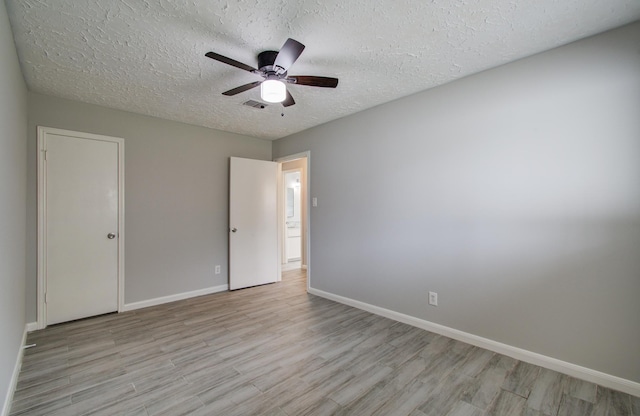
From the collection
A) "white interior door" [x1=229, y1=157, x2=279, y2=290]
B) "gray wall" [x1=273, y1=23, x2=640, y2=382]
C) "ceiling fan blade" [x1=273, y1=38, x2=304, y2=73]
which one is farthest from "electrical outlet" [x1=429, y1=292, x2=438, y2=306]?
"white interior door" [x1=229, y1=157, x2=279, y2=290]

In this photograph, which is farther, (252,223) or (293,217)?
(293,217)

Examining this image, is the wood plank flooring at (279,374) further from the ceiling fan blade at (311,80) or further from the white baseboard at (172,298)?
the ceiling fan blade at (311,80)

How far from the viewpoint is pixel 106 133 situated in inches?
135

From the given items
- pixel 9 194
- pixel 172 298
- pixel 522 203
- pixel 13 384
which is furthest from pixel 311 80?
pixel 172 298

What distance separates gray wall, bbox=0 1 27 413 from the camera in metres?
1.69

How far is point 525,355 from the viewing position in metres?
2.34

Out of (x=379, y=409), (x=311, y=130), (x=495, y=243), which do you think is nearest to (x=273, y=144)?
(x=311, y=130)

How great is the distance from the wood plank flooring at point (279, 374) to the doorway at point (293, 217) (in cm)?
288

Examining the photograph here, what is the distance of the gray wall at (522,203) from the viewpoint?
1991 millimetres

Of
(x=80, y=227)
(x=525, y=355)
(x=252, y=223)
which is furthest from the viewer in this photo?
(x=252, y=223)

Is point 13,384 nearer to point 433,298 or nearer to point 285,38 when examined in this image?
point 285,38

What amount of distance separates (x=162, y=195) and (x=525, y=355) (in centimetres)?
433

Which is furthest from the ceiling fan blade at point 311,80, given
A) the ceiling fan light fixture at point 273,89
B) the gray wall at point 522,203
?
the gray wall at point 522,203

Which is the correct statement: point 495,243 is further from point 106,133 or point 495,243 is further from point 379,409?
point 106,133
